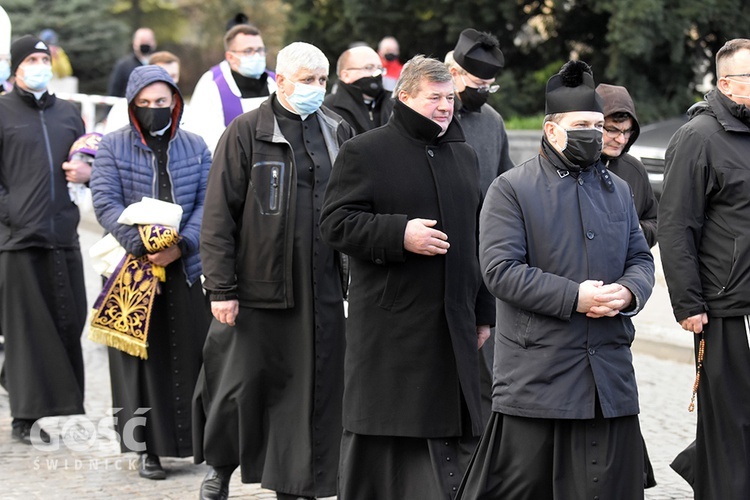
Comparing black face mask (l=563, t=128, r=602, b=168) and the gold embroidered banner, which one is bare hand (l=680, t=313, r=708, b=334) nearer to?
black face mask (l=563, t=128, r=602, b=168)

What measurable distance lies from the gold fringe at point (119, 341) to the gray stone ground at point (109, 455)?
26.4 inches

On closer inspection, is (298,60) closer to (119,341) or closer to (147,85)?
(147,85)

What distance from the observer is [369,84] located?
28.1ft

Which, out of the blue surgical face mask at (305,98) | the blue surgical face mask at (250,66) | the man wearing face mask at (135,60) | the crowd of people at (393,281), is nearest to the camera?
the crowd of people at (393,281)

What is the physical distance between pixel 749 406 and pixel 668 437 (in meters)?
2.37

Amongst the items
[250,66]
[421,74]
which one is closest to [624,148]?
[421,74]

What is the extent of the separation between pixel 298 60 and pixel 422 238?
59.4 inches

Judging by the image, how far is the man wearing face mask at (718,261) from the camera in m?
6.07

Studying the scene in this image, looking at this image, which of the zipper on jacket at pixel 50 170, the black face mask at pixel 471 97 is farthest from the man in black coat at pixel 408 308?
the zipper on jacket at pixel 50 170

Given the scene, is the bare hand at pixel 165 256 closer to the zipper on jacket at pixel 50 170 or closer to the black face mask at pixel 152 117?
the black face mask at pixel 152 117

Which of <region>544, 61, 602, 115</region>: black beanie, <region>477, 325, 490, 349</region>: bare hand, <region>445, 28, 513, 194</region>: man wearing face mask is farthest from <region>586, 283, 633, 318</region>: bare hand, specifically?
<region>445, 28, 513, 194</region>: man wearing face mask

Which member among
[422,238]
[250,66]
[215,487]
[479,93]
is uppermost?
[250,66]

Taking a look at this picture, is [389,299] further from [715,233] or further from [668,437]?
[668,437]

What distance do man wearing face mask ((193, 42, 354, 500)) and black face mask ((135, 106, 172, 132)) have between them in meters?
0.69
